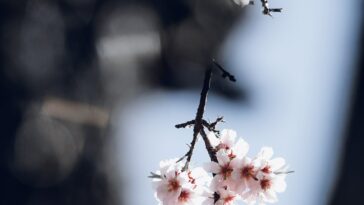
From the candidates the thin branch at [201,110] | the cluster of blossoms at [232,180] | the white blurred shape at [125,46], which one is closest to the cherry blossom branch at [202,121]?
the thin branch at [201,110]

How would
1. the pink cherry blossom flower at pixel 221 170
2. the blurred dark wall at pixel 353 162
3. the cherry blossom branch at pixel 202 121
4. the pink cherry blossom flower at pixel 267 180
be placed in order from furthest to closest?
the pink cherry blossom flower at pixel 267 180 < the pink cherry blossom flower at pixel 221 170 < the cherry blossom branch at pixel 202 121 < the blurred dark wall at pixel 353 162

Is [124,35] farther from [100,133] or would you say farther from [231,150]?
[231,150]

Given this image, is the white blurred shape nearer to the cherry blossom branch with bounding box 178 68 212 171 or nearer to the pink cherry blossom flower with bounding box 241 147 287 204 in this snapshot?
the cherry blossom branch with bounding box 178 68 212 171

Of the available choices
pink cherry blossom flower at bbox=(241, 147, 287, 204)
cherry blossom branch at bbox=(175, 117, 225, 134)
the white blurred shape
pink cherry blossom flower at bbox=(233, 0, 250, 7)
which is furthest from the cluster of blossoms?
pink cherry blossom flower at bbox=(233, 0, 250, 7)

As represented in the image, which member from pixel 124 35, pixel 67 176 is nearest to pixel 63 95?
pixel 67 176

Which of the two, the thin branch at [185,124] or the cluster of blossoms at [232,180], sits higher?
the thin branch at [185,124]

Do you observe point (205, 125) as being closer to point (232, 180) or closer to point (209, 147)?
point (209, 147)

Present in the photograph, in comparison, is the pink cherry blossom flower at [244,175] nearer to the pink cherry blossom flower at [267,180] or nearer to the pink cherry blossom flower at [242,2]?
the pink cherry blossom flower at [267,180]

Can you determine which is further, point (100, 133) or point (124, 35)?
point (124, 35)
